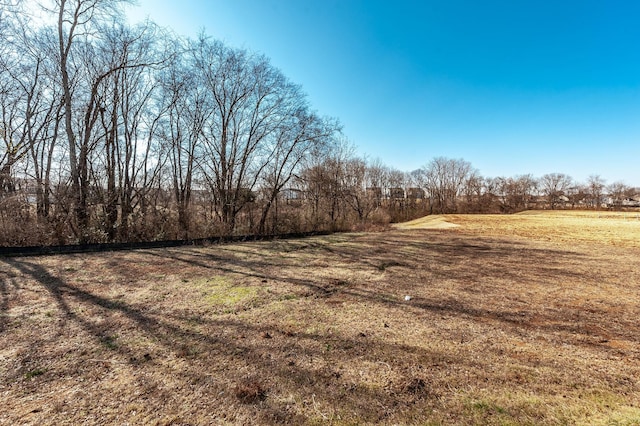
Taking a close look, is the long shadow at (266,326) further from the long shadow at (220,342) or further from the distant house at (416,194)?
the distant house at (416,194)

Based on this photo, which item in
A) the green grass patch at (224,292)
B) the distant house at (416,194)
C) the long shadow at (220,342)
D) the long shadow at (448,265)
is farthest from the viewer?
the distant house at (416,194)

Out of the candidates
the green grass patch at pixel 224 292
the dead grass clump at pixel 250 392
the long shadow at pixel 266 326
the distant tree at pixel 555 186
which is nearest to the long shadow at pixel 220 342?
the long shadow at pixel 266 326

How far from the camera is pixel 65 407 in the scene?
1888 millimetres

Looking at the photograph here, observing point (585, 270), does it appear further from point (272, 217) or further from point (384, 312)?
point (272, 217)

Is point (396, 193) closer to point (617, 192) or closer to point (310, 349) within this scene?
point (310, 349)

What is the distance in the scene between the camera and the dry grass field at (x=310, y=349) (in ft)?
6.33

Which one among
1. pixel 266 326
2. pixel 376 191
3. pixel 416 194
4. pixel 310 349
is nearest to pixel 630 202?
pixel 416 194

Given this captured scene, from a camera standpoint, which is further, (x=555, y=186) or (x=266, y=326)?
(x=555, y=186)

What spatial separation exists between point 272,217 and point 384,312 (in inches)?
496

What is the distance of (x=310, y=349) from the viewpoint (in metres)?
2.78

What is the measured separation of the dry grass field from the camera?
6.33 ft

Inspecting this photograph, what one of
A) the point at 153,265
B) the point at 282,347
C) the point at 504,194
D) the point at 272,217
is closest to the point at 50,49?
the point at 153,265

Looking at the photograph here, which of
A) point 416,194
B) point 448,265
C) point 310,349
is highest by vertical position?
point 416,194

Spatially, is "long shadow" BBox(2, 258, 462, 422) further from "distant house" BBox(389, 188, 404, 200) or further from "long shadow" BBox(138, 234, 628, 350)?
"distant house" BBox(389, 188, 404, 200)
